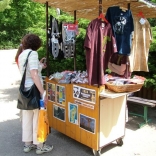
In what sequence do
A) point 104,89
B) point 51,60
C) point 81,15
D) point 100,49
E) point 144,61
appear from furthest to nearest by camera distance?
point 51,60, point 81,15, point 144,61, point 104,89, point 100,49

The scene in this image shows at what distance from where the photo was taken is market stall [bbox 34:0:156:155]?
3.51 metres

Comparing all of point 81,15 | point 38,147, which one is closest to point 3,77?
point 81,15

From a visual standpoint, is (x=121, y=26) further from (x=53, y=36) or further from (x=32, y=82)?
(x=32, y=82)

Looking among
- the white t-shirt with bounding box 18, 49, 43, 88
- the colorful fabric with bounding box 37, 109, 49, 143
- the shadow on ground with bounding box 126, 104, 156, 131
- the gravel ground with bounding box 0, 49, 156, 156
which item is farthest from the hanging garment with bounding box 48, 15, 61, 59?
the shadow on ground with bounding box 126, 104, 156, 131

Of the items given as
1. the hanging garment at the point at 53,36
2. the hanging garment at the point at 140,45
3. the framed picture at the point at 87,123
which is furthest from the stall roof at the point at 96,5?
the framed picture at the point at 87,123

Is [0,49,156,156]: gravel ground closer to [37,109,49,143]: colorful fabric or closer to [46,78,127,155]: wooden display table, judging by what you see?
[46,78,127,155]: wooden display table

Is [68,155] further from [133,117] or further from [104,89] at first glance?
[133,117]

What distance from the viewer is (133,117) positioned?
5.67m

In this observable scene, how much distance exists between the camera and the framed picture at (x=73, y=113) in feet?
12.6

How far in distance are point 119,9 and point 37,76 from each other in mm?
1728

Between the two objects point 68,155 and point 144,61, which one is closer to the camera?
point 68,155

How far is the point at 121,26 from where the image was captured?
3740 mm

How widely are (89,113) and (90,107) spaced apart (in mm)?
109

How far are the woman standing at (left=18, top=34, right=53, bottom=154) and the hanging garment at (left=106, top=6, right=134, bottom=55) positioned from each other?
1.23 m
